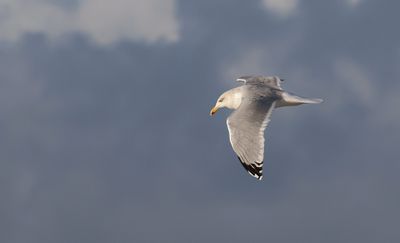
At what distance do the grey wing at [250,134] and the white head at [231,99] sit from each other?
284 cm

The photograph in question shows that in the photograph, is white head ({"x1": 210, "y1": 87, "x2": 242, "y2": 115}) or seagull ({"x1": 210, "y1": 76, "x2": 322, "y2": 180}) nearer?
seagull ({"x1": 210, "y1": 76, "x2": 322, "y2": 180})

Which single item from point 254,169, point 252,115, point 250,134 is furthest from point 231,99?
point 254,169

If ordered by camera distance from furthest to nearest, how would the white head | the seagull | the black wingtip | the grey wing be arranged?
the white head, the seagull, the grey wing, the black wingtip

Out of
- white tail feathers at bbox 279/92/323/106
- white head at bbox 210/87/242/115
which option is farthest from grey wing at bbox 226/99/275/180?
white head at bbox 210/87/242/115

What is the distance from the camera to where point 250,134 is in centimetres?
2372

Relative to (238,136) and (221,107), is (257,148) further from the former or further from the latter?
(221,107)

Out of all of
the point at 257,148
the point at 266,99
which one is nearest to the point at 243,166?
the point at 257,148

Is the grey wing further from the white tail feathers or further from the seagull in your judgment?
the white tail feathers

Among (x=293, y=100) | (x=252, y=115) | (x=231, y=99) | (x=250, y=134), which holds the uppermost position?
(x=231, y=99)

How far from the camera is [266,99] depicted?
26.1 m

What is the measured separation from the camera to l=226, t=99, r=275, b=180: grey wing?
75.7ft

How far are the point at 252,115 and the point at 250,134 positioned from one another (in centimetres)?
99

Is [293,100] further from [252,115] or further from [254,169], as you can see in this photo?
[254,169]

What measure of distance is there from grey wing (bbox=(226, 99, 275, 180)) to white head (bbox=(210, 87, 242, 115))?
284 cm
